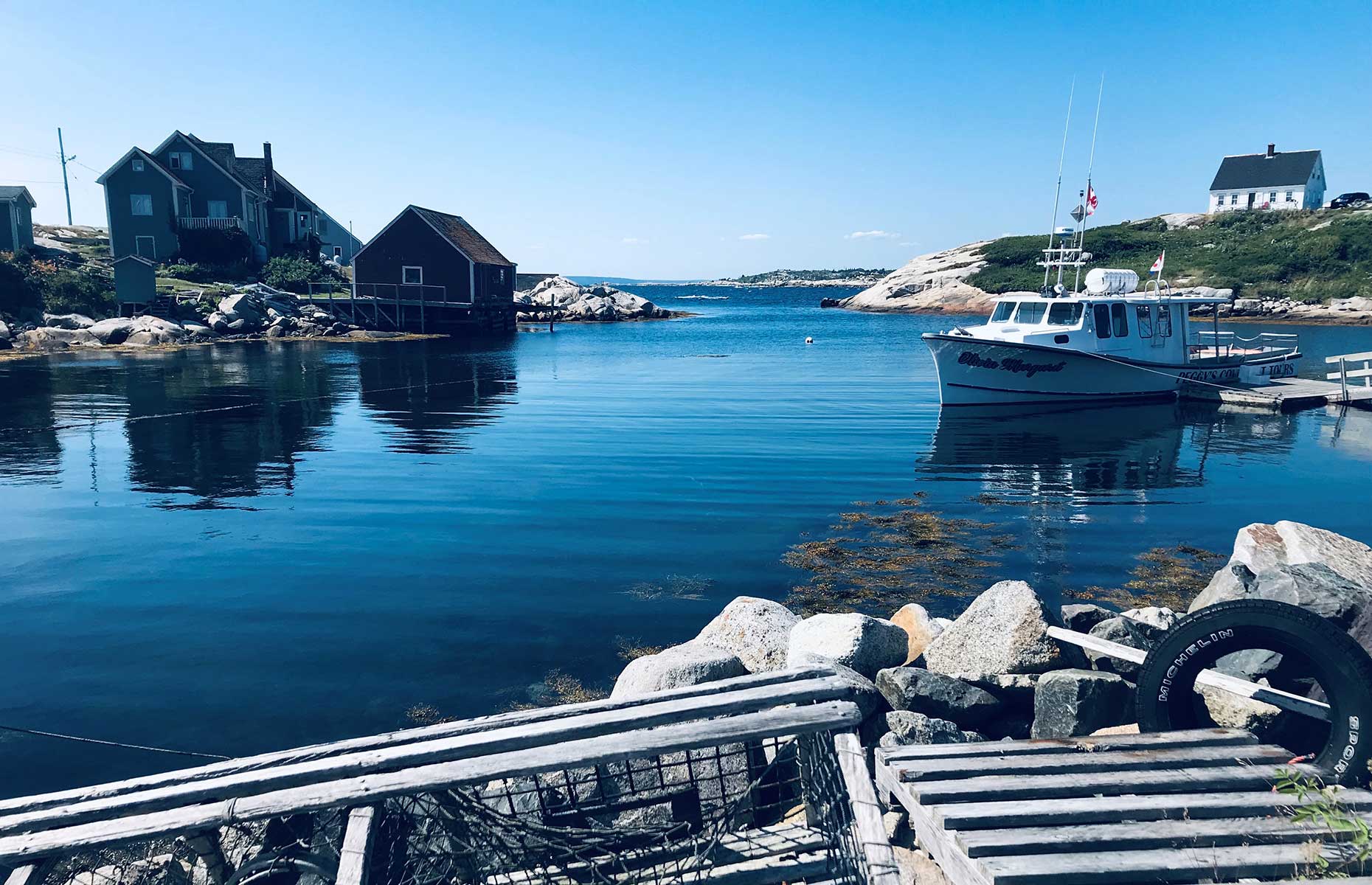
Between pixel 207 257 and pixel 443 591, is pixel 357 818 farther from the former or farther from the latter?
pixel 207 257

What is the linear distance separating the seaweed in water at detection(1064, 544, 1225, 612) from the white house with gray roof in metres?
99.5

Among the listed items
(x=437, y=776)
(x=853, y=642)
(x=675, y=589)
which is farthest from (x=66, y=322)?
(x=437, y=776)

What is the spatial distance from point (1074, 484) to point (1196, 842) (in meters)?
13.6

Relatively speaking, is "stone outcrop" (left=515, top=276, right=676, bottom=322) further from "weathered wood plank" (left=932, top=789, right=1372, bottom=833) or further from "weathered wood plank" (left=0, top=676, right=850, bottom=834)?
"weathered wood plank" (left=932, top=789, right=1372, bottom=833)

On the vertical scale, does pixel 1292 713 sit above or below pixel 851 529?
above

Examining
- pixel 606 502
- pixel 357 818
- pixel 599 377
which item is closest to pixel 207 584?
pixel 606 502

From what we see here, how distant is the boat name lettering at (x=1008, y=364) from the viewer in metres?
24.8

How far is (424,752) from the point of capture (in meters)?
4.15

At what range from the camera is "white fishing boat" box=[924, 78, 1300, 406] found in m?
24.7

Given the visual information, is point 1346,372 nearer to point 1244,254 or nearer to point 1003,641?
point 1003,641

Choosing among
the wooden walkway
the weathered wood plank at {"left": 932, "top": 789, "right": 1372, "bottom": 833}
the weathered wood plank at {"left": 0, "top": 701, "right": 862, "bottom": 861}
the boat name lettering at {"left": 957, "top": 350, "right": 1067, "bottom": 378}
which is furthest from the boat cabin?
the weathered wood plank at {"left": 0, "top": 701, "right": 862, "bottom": 861}

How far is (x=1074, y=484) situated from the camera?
54.8ft

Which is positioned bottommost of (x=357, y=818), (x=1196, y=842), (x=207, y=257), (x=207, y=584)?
(x=207, y=584)

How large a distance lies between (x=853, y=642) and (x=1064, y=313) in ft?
69.5
